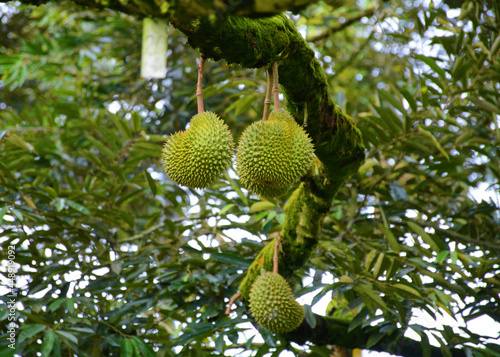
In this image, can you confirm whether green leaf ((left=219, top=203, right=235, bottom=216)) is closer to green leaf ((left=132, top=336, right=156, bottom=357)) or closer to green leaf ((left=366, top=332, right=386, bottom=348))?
green leaf ((left=132, top=336, right=156, bottom=357))

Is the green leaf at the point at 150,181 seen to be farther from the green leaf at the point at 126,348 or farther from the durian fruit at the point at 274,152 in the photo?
the durian fruit at the point at 274,152

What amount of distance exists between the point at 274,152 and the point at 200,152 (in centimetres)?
19

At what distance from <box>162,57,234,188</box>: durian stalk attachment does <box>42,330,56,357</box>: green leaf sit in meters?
0.73

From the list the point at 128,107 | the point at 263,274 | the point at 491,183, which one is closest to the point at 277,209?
the point at 263,274

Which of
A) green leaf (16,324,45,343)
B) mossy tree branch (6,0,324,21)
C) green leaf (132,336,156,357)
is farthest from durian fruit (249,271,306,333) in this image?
mossy tree branch (6,0,324,21)

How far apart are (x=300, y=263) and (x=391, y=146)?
694 millimetres

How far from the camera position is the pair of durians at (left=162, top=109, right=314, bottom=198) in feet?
3.90

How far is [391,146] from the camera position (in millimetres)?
2033

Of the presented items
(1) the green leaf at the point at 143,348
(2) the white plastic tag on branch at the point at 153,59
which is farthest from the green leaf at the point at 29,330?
(2) the white plastic tag on branch at the point at 153,59

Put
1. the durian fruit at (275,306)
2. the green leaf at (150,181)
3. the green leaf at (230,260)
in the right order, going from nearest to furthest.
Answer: the durian fruit at (275,306) < the green leaf at (230,260) < the green leaf at (150,181)

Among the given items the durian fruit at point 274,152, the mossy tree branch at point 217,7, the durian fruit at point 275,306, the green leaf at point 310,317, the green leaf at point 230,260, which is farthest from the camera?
the green leaf at point 230,260

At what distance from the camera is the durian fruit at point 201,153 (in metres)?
1.23

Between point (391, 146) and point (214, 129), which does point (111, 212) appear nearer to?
point (214, 129)

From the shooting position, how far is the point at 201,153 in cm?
123
